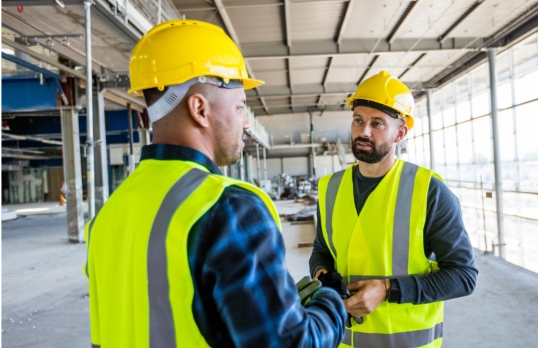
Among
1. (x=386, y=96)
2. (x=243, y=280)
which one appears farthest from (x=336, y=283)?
(x=386, y=96)

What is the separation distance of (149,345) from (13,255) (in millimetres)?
10469

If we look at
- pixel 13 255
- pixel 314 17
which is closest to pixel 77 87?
pixel 13 255

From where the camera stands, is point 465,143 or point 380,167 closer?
point 380,167

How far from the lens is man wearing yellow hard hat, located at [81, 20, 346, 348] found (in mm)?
948

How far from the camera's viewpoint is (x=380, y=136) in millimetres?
2299

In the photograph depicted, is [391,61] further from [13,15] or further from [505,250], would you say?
[13,15]

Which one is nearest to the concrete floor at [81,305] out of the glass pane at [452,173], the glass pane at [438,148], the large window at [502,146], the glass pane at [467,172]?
the large window at [502,146]

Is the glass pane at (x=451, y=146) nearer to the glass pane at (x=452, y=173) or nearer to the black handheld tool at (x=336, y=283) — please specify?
the glass pane at (x=452, y=173)

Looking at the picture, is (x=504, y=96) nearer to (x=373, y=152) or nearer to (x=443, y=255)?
(x=373, y=152)

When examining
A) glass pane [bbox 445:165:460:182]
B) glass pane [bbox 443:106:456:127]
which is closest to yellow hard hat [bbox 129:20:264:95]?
glass pane [bbox 445:165:460:182]

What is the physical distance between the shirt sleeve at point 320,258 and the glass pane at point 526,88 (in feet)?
40.1

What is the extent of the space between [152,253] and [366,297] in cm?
111

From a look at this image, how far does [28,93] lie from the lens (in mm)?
10930

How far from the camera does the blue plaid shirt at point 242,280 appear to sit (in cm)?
94
